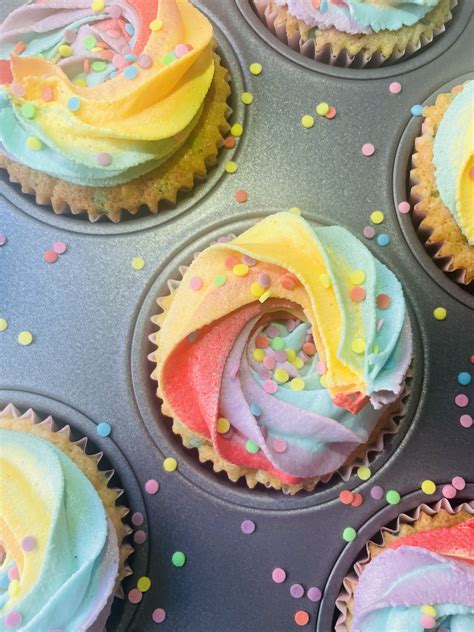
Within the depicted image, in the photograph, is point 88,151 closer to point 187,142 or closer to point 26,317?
point 187,142

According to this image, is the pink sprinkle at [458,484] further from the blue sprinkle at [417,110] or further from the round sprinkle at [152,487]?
the blue sprinkle at [417,110]

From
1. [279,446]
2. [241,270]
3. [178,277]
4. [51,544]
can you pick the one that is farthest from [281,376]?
[51,544]

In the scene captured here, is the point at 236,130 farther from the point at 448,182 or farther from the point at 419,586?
the point at 419,586

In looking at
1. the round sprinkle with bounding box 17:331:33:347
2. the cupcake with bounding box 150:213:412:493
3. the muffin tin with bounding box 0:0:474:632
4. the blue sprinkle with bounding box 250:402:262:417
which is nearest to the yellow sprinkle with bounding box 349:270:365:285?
the cupcake with bounding box 150:213:412:493

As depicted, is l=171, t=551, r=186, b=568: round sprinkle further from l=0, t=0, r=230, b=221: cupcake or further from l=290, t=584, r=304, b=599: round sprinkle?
l=0, t=0, r=230, b=221: cupcake

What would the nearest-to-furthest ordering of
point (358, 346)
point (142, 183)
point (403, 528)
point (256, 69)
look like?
point (358, 346) < point (403, 528) < point (142, 183) < point (256, 69)

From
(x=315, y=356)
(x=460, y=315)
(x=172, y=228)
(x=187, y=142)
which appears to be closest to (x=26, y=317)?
(x=172, y=228)
